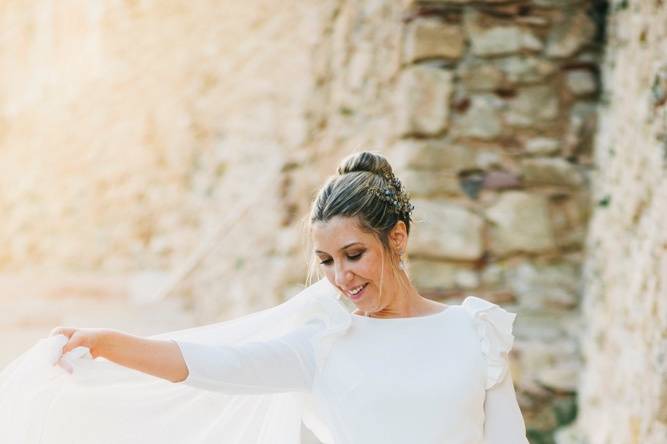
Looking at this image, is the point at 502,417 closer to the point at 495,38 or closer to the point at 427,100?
the point at 427,100

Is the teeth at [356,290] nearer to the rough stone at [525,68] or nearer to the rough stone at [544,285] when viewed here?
the rough stone at [544,285]

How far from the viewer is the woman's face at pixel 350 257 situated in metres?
1.85

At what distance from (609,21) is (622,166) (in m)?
0.68

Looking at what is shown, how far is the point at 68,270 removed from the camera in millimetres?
8352

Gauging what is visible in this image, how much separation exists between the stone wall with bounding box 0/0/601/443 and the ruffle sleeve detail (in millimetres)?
1469

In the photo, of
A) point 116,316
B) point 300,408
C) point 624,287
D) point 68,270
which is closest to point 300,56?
point 116,316

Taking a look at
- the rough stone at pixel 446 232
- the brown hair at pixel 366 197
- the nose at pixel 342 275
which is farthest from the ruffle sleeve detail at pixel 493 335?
the rough stone at pixel 446 232

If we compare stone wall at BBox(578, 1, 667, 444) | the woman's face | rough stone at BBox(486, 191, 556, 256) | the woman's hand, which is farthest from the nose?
rough stone at BBox(486, 191, 556, 256)

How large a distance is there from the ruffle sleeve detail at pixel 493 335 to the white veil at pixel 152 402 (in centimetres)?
32

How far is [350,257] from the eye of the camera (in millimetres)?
1873

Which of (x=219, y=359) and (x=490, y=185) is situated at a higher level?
(x=490, y=185)

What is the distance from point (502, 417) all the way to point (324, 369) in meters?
0.42

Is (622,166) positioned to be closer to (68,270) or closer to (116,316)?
(116,316)

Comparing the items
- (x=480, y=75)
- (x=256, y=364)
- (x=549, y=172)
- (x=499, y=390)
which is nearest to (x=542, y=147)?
(x=549, y=172)
